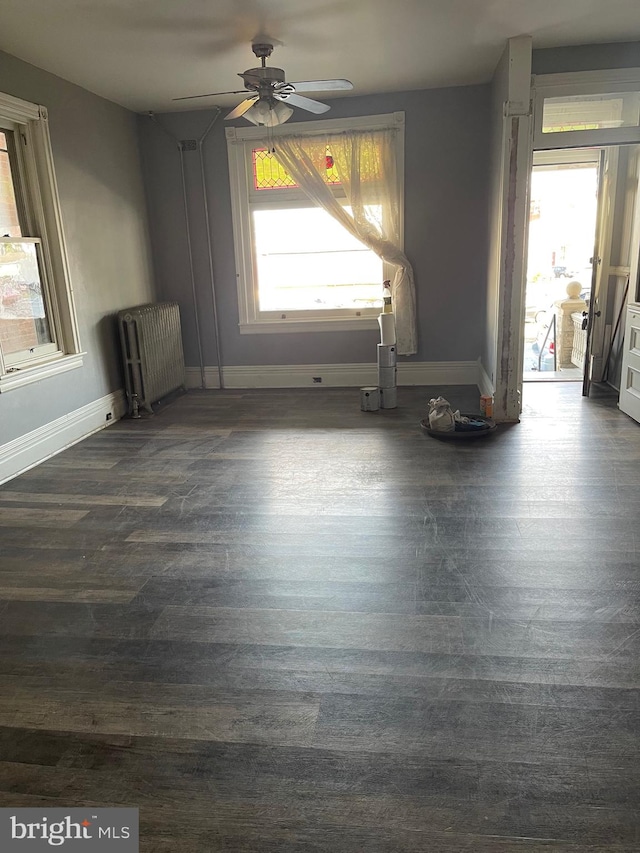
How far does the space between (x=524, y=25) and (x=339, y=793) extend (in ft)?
14.9

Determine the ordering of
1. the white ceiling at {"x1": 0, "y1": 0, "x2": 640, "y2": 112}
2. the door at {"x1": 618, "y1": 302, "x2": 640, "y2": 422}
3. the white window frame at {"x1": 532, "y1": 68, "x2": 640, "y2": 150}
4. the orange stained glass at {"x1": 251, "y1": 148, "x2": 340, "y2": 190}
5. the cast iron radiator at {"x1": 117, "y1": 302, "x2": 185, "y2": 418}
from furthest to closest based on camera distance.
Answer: the orange stained glass at {"x1": 251, "y1": 148, "x2": 340, "y2": 190} < the cast iron radiator at {"x1": 117, "y1": 302, "x2": 185, "y2": 418} < the door at {"x1": 618, "y1": 302, "x2": 640, "y2": 422} < the white window frame at {"x1": 532, "y1": 68, "x2": 640, "y2": 150} < the white ceiling at {"x1": 0, "y1": 0, "x2": 640, "y2": 112}

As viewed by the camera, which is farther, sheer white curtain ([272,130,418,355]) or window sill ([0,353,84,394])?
sheer white curtain ([272,130,418,355])

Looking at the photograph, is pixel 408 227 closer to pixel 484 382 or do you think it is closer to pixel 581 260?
pixel 484 382

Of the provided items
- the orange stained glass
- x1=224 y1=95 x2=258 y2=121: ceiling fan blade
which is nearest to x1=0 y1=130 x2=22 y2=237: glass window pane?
x1=224 y1=95 x2=258 y2=121: ceiling fan blade

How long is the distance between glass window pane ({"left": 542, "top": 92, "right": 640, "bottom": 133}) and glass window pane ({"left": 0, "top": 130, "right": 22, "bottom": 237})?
12.9ft

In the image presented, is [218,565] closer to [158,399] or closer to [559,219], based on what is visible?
[158,399]

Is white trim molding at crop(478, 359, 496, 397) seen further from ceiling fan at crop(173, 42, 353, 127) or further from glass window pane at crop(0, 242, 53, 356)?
glass window pane at crop(0, 242, 53, 356)

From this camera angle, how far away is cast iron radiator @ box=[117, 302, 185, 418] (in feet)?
17.7

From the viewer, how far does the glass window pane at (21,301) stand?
167 inches

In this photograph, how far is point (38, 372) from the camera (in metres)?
4.42

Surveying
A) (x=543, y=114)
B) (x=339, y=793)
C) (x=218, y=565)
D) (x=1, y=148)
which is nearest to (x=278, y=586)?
(x=218, y=565)

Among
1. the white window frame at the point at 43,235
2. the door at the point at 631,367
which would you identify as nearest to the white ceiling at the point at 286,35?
the white window frame at the point at 43,235

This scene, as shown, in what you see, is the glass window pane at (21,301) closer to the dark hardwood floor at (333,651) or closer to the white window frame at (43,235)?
the white window frame at (43,235)

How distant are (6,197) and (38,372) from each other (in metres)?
1.26
